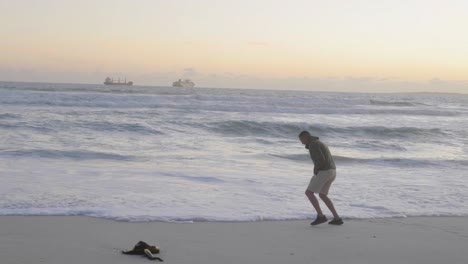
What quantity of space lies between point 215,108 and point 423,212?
88.8ft

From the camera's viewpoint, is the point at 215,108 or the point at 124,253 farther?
the point at 215,108

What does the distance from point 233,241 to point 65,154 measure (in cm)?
861

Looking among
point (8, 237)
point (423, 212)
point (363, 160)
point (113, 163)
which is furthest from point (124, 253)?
point (363, 160)

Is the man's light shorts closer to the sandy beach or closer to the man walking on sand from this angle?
the man walking on sand

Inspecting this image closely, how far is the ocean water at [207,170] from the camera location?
8469mm

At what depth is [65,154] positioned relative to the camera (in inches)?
550

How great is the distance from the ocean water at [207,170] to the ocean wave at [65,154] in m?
0.02

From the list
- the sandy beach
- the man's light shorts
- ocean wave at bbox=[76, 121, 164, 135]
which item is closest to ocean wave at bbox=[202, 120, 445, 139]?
ocean wave at bbox=[76, 121, 164, 135]

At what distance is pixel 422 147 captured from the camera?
20.4 metres

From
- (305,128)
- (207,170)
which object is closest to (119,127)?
(305,128)

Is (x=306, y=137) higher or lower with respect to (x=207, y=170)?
higher

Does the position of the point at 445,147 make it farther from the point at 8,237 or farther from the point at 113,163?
the point at 8,237

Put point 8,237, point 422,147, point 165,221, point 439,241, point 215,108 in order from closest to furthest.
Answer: point 8,237 < point 439,241 < point 165,221 < point 422,147 < point 215,108

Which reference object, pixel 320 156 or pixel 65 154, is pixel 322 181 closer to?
pixel 320 156
